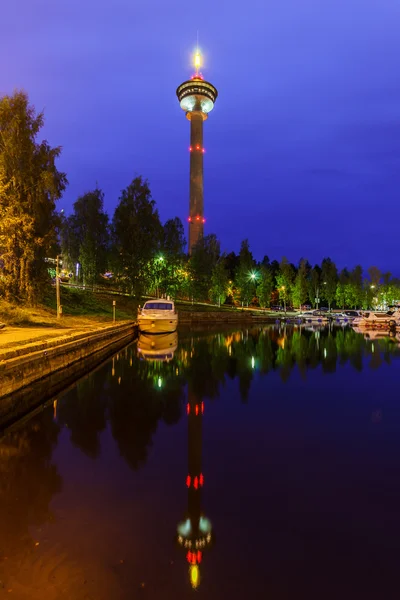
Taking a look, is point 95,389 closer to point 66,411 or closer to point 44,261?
point 66,411

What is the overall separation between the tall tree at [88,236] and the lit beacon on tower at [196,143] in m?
34.7

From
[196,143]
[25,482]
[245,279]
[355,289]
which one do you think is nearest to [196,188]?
[196,143]

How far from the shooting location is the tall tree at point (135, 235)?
5616cm

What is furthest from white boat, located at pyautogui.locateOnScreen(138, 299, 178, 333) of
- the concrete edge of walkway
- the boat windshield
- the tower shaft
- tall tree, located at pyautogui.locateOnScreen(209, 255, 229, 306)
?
the tower shaft

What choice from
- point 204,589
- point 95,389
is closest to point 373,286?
point 95,389

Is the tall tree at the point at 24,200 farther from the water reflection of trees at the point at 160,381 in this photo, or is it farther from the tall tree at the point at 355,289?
the tall tree at the point at 355,289

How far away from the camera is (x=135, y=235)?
5562 cm

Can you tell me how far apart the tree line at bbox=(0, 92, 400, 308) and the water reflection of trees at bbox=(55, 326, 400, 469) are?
416 inches

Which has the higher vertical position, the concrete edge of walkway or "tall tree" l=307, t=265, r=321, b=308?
Result: "tall tree" l=307, t=265, r=321, b=308

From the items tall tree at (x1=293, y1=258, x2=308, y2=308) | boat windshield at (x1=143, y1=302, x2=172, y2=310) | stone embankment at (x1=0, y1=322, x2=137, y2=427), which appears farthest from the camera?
tall tree at (x1=293, y1=258, x2=308, y2=308)

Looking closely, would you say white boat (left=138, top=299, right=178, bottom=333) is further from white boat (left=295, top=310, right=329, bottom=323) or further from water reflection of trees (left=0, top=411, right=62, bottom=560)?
white boat (left=295, top=310, right=329, bottom=323)

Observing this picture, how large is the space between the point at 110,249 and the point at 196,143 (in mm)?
55107

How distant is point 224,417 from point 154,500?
472 centimetres

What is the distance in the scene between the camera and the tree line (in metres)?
26.6
